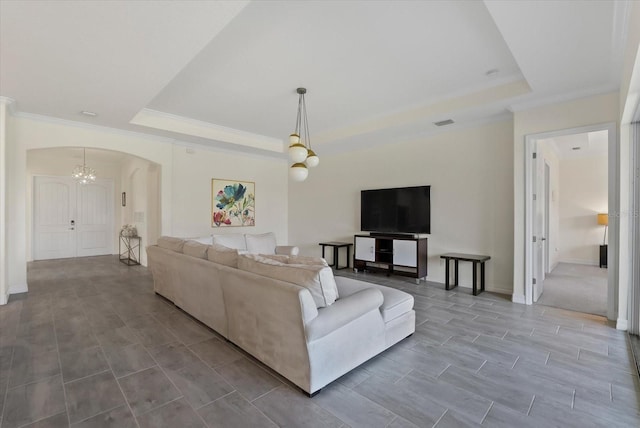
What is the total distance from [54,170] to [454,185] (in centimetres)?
975

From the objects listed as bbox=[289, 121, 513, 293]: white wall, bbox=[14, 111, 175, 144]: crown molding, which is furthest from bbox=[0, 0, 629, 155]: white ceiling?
bbox=[289, 121, 513, 293]: white wall

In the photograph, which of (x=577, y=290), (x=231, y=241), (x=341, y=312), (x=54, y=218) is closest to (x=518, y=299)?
(x=577, y=290)

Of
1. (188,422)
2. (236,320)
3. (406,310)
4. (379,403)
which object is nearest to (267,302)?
(236,320)

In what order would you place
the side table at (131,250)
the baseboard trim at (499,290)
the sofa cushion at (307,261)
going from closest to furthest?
the sofa cushion at (307,261), the baseboard trim at (499,290), the side table at (131,250)

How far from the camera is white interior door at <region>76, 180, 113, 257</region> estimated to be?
8.31 m

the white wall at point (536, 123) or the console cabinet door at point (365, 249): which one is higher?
the white wall at point (536, 123)

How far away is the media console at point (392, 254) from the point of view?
516cm

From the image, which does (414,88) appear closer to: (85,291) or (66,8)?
(66,8)

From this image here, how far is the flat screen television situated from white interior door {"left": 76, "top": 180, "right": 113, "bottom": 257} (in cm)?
756

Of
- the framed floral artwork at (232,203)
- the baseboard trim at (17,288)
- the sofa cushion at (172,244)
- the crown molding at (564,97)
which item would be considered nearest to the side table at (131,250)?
the framed floral artwork at (232,203)

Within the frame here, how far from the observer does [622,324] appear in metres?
3.16

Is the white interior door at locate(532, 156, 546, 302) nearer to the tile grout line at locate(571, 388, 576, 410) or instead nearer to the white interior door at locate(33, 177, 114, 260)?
the tile grout line at locate(571, 388, 576, 410)

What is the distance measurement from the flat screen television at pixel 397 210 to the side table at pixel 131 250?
18.0 feet

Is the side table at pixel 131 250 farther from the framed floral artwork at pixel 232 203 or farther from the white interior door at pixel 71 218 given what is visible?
the framed floral artwork at pixel 232 203
